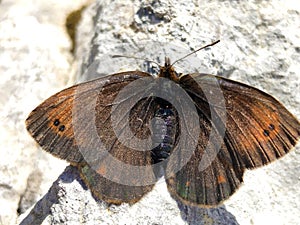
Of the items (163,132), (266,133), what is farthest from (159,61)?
(266,133)

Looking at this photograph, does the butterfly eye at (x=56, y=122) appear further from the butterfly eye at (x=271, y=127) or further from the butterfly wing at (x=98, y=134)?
the butterfly eye at (x=271, y=127)

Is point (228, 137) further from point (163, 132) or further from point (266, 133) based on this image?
point (163, 132)

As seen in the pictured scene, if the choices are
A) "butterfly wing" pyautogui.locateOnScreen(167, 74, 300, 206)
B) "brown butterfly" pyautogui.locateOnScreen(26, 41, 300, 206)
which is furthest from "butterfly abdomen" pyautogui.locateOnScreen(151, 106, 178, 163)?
"butterfly wing" pyautogui.locateOnScreen(167, 74, 300, 206)

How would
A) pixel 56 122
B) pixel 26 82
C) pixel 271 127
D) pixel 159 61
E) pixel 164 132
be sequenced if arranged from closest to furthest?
1. pixel 271 127
2. pixel 56 122
3. pixel 164 132
4. pixel 159 61
5. pixel 26 82

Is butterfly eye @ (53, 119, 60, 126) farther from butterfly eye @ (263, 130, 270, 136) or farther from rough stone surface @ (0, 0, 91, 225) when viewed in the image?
butterfly eye @ (263, 130, 270, 136)

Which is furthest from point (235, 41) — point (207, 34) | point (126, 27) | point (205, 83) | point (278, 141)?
point (278, 141)

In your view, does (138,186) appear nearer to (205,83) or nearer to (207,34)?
(205,83)
